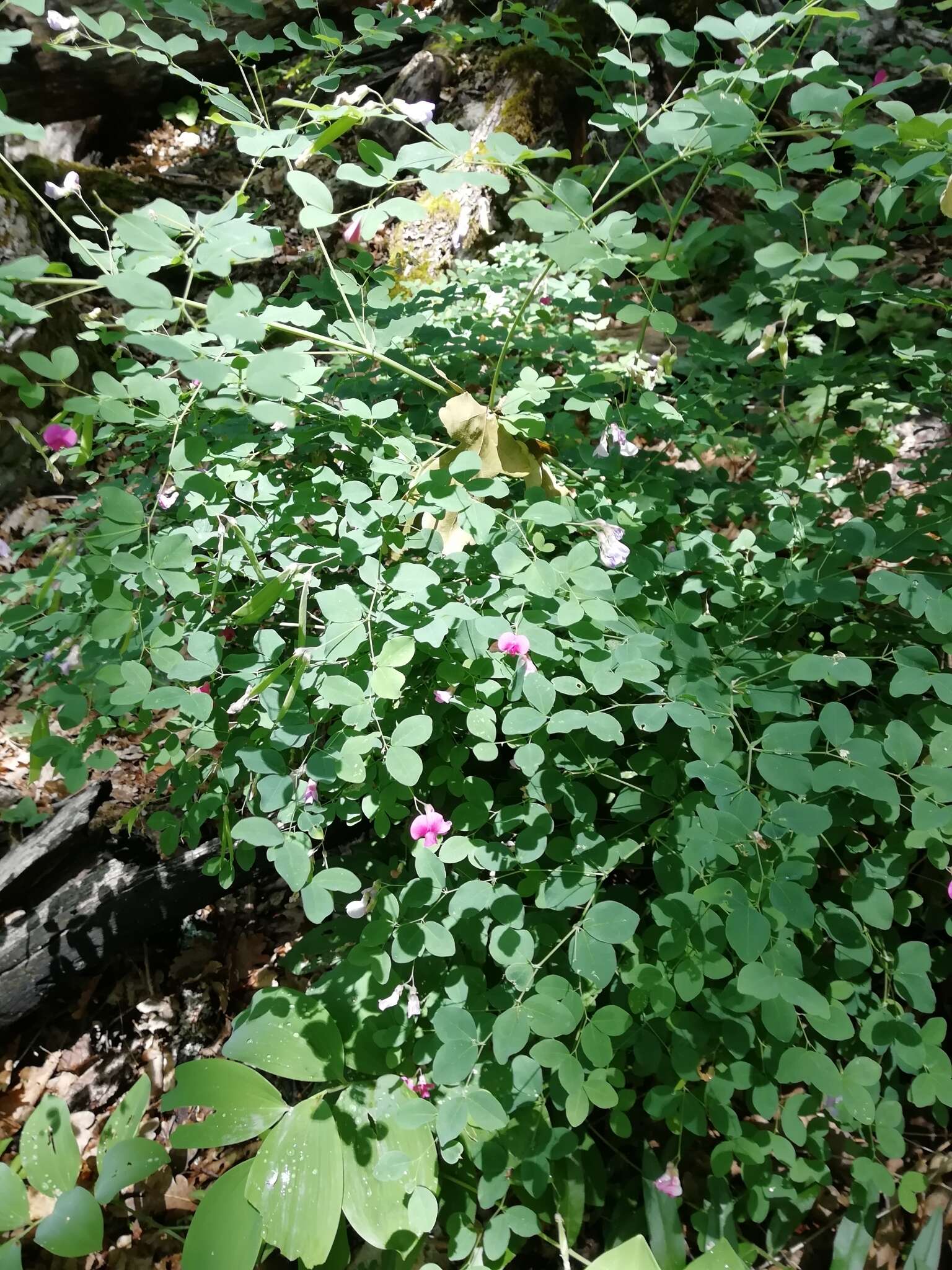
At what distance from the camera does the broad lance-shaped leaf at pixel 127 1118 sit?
4.71 ft

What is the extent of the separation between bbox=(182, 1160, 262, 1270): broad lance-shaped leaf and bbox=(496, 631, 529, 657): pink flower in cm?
103

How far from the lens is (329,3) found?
4.32 m

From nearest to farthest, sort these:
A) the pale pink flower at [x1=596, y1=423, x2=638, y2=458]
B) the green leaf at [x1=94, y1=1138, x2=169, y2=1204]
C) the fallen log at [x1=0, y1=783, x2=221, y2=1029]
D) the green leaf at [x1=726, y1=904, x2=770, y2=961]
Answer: the green leaf at [x1=726, y1=904, x2=770, y2=961] < the green leaf at [x1=94, y1=1138, x2=169, y2=1204] < the pale pink flower at [x1=596, y1=423, x2=638, y2=458] < the fallen log at [x1=0, y1=783, x2=221, y2=1029]

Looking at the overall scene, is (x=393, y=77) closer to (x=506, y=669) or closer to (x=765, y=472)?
(x=765, y=472)

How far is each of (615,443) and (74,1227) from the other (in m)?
1.79

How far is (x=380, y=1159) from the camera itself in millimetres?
1253

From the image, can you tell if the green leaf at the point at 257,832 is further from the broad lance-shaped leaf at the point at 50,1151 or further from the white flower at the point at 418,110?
the white flower at the point at 418,110

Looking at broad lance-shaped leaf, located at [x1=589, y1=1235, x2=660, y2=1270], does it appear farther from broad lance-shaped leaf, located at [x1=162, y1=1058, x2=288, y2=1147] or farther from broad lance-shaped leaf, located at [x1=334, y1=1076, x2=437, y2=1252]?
broad lance-shaped leaf, located at [x1=162, y1=1058, x2=288, y2=1147]

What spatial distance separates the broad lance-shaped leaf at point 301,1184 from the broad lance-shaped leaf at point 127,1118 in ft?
0.99

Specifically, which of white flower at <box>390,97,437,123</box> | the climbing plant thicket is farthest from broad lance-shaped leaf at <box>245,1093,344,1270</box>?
white flower at <box>390,97,437,123</box>

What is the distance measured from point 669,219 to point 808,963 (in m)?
1.28

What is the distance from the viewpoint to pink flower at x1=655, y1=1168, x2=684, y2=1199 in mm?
1308

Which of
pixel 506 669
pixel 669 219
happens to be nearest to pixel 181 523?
pixel 506 669

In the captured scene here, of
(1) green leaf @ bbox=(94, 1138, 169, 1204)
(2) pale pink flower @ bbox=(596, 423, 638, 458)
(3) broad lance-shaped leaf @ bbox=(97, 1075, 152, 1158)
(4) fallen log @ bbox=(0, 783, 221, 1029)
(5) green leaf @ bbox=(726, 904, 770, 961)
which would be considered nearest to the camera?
(5) green leaf @ bbox=(726, 904, 770, 961)
